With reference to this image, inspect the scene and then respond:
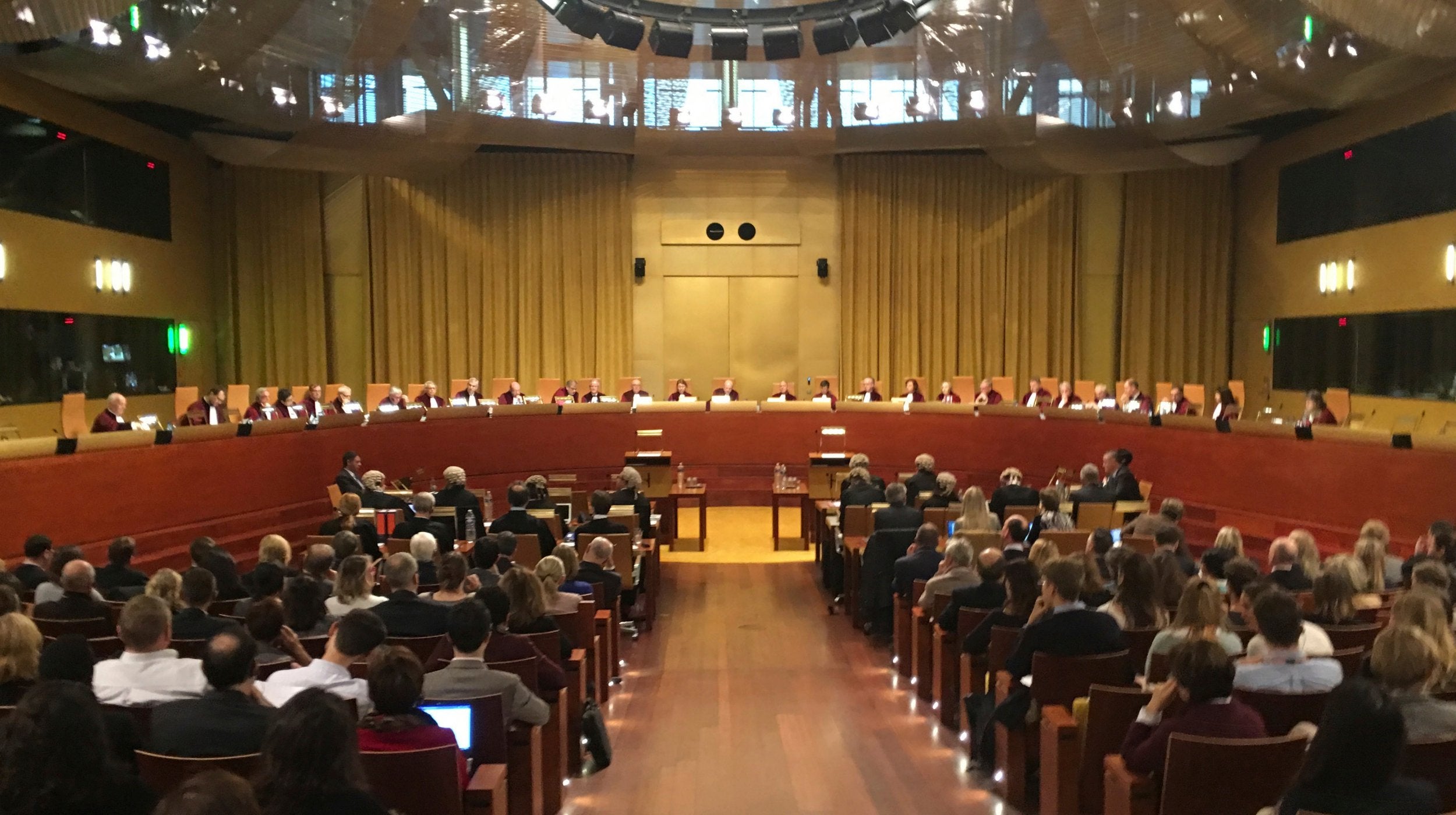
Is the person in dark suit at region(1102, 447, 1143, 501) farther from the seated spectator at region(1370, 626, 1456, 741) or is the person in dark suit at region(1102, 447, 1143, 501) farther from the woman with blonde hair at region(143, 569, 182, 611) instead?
the woman with blonde hair at region(143, 569, 182, 611)

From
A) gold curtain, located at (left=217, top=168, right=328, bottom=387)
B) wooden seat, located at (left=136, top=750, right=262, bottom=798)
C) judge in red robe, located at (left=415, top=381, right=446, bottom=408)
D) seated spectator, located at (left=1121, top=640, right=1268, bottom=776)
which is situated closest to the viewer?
wooden seat, located at (left=136, top=750, right=262, bottom=798)

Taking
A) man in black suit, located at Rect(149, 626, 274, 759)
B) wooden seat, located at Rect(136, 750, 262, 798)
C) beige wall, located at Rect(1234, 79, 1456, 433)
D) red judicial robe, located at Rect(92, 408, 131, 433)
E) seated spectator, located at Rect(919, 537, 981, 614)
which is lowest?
seated spectator, located at Rect(919, 537, 981, 614)

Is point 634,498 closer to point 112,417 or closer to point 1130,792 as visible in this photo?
point 112,417

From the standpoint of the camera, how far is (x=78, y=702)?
7.91 feet

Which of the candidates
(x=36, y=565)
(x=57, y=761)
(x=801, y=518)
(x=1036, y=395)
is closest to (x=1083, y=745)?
(x=57, y=761)

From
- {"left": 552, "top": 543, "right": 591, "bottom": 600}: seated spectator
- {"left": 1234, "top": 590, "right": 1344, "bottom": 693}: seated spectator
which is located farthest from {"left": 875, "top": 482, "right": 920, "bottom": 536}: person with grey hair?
{"left": 1234, "top": 590, "right": 1344, "bottom": 693}: seated spectator

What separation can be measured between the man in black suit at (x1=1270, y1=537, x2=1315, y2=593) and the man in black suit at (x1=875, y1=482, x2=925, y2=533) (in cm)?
260

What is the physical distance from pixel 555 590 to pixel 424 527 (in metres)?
2.44

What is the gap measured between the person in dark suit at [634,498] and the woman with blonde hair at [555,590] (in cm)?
322

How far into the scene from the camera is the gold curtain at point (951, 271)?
1738cm

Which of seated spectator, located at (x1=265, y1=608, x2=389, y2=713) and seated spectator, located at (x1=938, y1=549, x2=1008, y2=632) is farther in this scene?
seated spectator, located at (x1=938, y1=549, x2=1008, y2=632)

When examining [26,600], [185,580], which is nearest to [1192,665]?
[185,580]

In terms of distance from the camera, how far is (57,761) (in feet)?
7.81

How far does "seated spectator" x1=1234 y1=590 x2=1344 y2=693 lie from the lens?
3.66m
